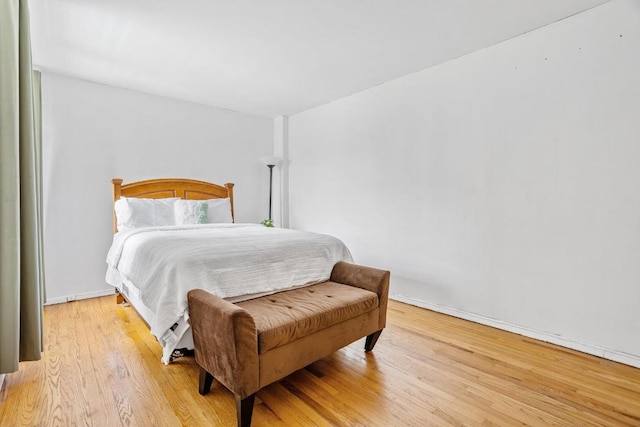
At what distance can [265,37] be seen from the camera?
8.78 feet

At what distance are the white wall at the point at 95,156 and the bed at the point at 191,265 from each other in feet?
1.46

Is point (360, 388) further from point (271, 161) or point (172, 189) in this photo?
point (271, 161)

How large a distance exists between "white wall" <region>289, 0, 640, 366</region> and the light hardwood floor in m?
0.37

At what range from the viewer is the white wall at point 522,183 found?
7.30 ft

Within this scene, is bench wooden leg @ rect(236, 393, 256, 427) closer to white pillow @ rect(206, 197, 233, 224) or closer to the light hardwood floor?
the light hardwood floor

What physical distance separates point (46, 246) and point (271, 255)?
2.64 m

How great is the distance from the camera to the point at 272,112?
192 inches

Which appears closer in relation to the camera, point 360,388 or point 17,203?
point 17,203

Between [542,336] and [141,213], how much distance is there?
3.81 metres

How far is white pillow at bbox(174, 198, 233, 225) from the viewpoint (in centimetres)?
368

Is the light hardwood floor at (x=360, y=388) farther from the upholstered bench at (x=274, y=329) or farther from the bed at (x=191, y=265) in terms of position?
the bed at (x=191, y=265)

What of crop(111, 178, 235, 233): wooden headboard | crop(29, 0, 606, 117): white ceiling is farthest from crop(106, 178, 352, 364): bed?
crop(29, 0, 606, 117): white ceiling

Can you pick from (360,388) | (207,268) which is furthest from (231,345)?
(360,388)

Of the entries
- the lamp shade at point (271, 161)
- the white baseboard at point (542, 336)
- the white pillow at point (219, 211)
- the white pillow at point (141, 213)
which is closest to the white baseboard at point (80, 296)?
the white pillow at point (141, 213)
